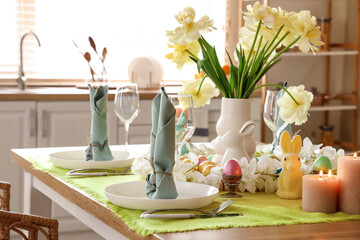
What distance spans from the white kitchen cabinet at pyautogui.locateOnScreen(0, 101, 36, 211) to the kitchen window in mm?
659

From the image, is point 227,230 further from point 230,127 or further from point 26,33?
point 26,33

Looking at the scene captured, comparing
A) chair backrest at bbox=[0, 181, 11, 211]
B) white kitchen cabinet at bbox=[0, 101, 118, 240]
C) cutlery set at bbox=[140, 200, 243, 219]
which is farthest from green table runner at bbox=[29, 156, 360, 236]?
white kitchen cabinet at bbox=[0, 101, 118, 240]

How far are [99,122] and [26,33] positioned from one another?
2.19 m

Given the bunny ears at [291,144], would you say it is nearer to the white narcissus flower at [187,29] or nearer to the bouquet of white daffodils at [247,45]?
the bouquet of white daffodils at [247,45]

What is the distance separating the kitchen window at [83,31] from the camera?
13.3ft

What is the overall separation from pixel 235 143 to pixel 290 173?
210 millimetres

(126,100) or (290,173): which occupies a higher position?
(126,100)

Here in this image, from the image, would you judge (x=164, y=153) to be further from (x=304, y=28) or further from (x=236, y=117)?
(x=304, y=28)

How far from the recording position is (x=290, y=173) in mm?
1459

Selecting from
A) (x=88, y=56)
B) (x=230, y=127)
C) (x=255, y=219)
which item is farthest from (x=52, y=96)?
(x=255, y=219)

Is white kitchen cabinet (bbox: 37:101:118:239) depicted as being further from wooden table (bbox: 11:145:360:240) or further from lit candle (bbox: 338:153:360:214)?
lit candle (bbox: 338:153:360:214)

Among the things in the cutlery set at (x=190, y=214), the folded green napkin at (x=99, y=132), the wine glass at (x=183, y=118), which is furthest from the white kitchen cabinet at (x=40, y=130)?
the cutlery set at (x=190, y=214)

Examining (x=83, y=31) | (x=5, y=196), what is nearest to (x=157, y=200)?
(x=5, y=196)

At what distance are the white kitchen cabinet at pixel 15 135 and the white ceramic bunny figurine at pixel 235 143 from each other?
206cm
